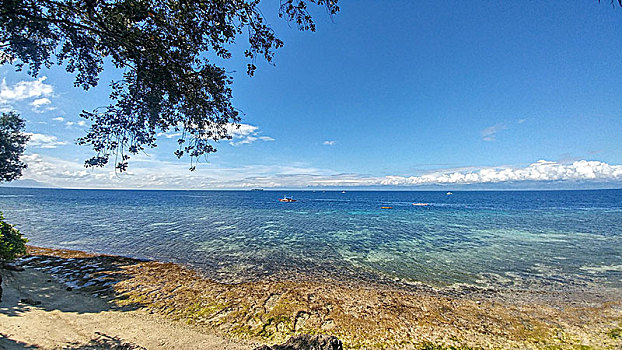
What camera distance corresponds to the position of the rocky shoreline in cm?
868

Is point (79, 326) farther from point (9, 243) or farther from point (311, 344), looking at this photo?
Answer: point (311, 344)

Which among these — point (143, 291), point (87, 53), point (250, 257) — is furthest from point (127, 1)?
point (250, 257)

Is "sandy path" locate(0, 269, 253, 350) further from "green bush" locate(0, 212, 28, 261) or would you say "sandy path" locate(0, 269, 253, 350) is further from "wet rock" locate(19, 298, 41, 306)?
"green bush" locate(0, 212, 28, 261)

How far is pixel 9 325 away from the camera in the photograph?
8117mm

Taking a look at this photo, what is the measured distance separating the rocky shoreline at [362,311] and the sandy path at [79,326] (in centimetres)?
55

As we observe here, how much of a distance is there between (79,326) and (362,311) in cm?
1087

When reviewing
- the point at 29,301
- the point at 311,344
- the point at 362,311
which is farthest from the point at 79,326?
the point at 362,311

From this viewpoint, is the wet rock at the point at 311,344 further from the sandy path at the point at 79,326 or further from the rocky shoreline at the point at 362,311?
the sandy path at the point at 79,326

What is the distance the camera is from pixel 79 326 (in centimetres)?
884

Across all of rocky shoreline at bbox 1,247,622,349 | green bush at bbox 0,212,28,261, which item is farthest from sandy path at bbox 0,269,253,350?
green bush at bbox 0,212,28,261

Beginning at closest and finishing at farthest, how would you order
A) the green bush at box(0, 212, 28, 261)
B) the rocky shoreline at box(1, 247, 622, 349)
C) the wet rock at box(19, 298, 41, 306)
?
the rocky shoreline at box(1, 247, 622, 349)
the wet rock at box(19, 298, 41, 306)
the green bush at box(0, 212, 28, 261)

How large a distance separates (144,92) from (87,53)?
2.49m

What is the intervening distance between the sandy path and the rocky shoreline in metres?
0.55

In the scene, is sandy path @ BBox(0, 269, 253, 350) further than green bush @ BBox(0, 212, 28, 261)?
No
